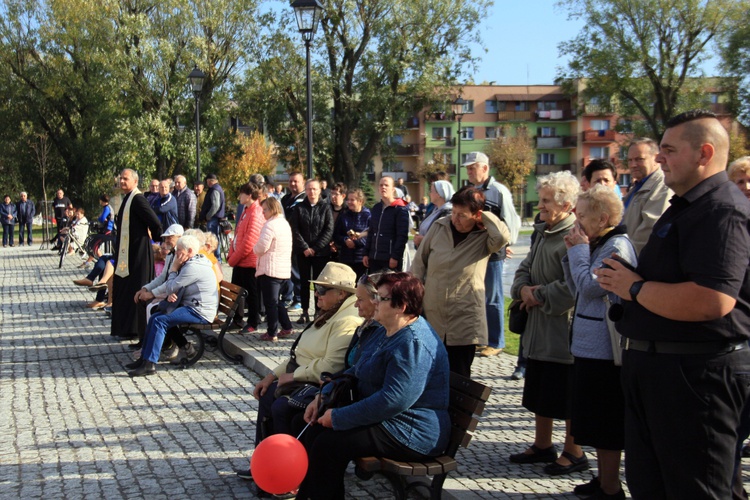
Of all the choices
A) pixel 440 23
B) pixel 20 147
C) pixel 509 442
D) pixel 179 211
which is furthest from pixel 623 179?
pixel 509 442

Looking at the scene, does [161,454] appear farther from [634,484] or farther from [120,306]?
[120,306]

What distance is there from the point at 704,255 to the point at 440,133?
85.0 metres

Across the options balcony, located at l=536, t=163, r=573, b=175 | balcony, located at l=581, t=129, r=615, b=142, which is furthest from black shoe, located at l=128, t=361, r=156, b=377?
balcony, located at l=581, t=129, r=615, b=142

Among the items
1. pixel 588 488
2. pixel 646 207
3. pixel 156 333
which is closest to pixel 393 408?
pixel 588 488

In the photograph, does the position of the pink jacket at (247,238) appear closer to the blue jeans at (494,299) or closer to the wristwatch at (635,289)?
the blue jeans at (494,299)

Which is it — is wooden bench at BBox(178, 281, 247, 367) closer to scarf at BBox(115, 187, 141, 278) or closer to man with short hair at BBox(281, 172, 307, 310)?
scarf at BBox(115, 187, 141, 278)

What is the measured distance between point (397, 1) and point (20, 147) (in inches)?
862

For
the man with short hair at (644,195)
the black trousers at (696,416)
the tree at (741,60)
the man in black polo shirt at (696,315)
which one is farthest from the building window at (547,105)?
Answer: the black trousers at (696,416)

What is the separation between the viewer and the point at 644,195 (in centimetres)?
559

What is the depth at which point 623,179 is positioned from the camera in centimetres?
8356

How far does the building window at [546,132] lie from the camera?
8906 centimetres

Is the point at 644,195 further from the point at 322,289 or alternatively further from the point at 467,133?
the point at 467,133

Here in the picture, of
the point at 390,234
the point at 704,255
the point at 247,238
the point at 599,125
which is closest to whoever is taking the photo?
the point at 704,255

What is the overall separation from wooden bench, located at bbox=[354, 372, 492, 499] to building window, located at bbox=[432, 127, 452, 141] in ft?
272
